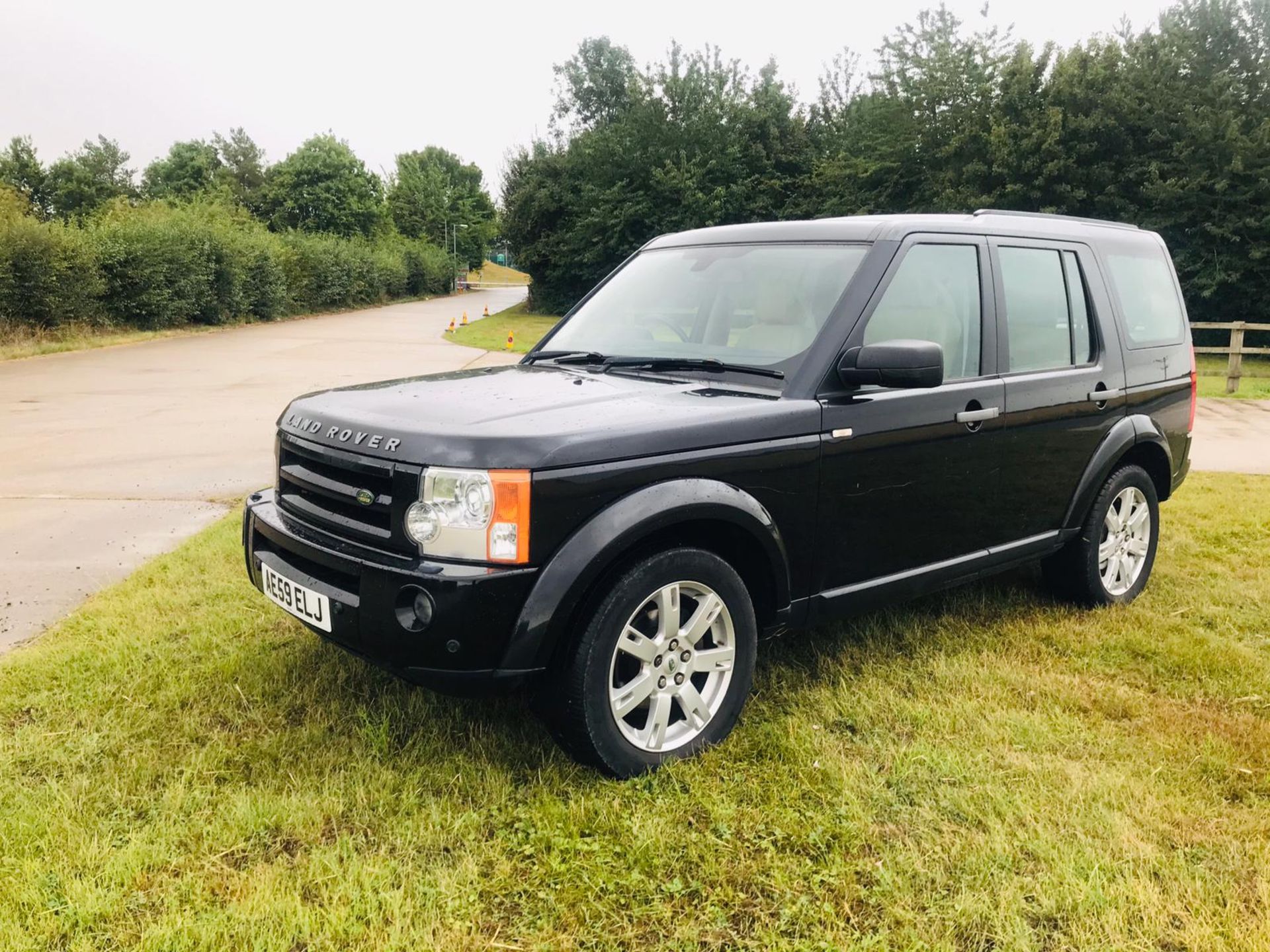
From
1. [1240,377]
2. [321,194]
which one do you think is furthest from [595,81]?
[1240,377]

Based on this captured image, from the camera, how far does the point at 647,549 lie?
2.96m

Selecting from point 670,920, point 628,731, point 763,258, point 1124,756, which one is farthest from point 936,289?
point 670,920

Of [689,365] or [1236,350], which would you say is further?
[1236,350]

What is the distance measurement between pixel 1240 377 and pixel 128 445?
1748 cm

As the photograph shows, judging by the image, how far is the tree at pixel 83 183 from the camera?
191 feet

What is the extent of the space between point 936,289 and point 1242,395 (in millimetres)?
14634

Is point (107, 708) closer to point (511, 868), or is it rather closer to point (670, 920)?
point (511, 868)

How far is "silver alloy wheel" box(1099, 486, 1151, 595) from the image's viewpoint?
15.6 feet

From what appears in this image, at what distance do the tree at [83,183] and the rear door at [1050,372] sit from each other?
60505 mm

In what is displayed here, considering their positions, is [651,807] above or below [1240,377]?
below

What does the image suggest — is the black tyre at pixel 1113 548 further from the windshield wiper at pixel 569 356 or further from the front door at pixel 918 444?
the windshield wiper at pixel 569 356

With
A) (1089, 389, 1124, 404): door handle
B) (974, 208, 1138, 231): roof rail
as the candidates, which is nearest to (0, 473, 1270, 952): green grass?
(1089, 389, 1124, 404): door handle

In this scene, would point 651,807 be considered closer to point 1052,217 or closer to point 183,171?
point 1052,217

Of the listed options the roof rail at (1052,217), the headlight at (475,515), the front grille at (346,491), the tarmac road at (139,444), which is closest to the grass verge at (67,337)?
the tarmac road at (139,444)
